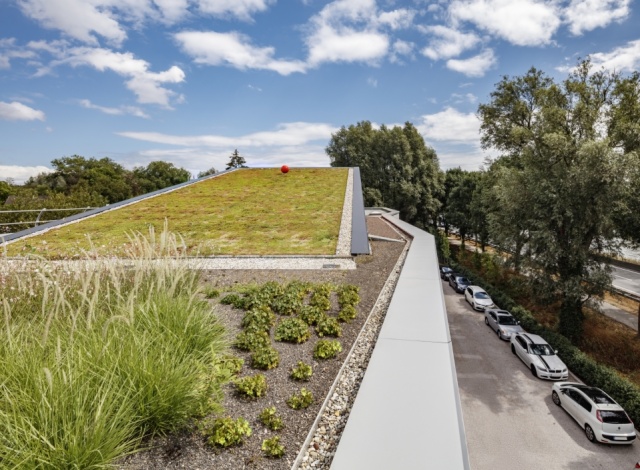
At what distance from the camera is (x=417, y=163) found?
156 ft

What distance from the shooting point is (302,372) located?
4688 millimetres

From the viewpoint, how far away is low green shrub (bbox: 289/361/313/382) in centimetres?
466

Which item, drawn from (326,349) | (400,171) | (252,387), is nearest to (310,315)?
(326,349)

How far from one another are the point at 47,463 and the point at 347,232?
13.4m

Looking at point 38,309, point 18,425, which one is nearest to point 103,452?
point 18,425

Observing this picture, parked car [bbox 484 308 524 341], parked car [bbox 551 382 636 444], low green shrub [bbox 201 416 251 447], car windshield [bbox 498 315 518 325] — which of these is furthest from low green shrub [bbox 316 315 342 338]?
car windshield [bbox 498 315 518 325]

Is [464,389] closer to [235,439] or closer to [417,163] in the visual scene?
[235,439]

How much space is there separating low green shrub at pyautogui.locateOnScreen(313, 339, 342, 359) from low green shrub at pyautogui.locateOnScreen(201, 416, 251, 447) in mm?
1870

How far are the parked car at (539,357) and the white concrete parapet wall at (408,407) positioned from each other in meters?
10.4

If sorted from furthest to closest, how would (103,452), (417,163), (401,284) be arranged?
(417,163), (401,284), (103,452)

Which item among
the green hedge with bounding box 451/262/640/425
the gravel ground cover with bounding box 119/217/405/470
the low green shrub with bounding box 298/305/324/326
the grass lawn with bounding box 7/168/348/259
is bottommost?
the green hedge with bounding box 451/262/640/425

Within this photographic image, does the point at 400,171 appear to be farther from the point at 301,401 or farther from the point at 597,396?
the point at 301,401

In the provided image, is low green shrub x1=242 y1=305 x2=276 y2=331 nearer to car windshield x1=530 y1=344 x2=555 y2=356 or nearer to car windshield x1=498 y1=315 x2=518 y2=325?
car windshield x1=530 y1=344 x2=555 y2=356

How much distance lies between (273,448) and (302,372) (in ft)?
4.55
